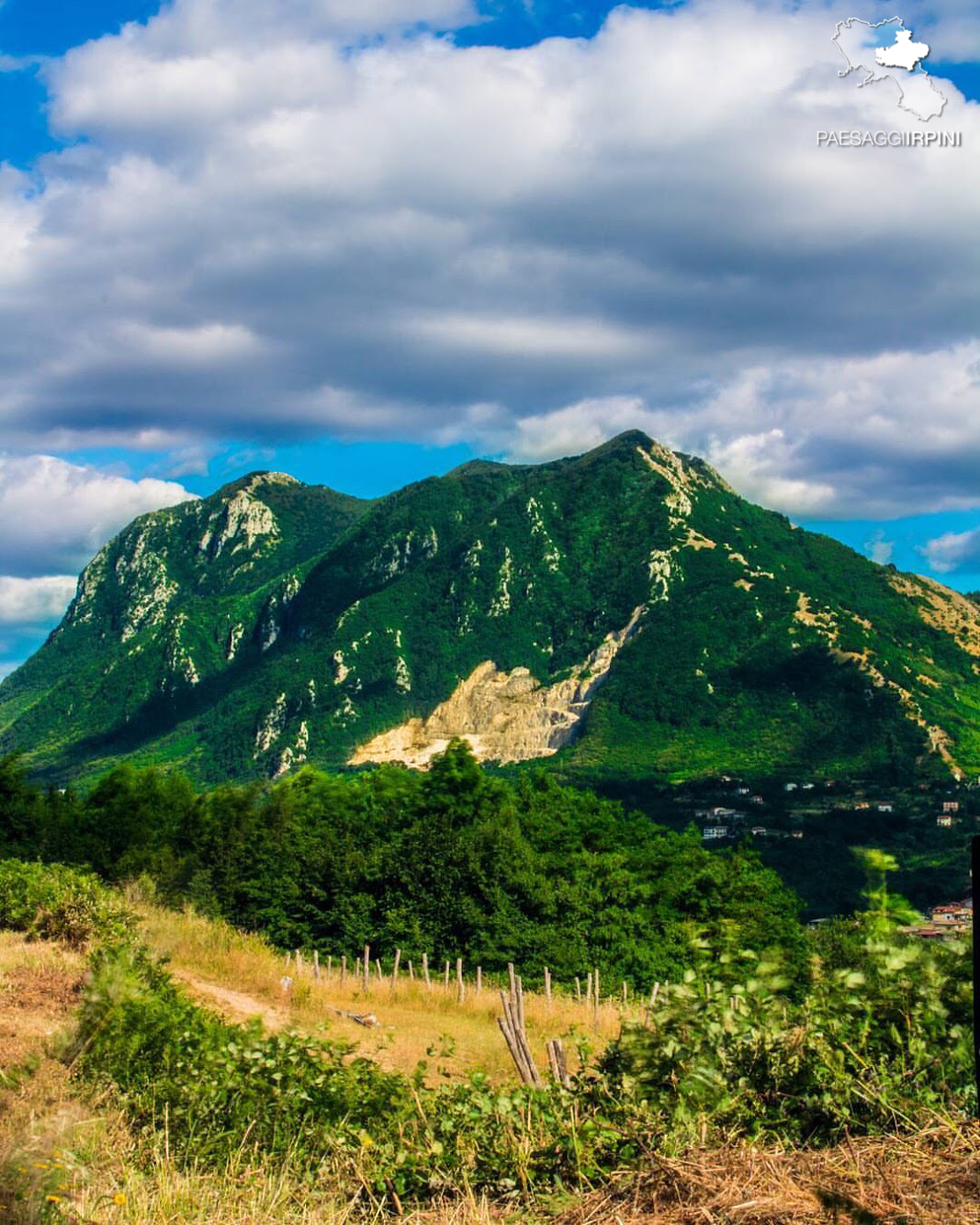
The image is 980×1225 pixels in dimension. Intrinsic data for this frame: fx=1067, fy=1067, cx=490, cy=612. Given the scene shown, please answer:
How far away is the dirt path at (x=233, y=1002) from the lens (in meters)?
16.3

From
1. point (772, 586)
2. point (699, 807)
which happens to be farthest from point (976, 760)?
point (772, 586)

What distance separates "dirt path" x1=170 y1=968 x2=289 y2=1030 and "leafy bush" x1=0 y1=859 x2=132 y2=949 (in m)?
1.37

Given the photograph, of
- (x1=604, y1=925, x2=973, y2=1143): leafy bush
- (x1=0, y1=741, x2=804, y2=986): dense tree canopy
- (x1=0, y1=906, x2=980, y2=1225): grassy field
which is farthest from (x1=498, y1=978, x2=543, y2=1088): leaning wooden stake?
(x1=0, y1=741, x2=804, y2=986): dense tree canopy

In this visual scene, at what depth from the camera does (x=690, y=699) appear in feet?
583

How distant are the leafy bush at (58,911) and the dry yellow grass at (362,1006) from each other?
1255 mm

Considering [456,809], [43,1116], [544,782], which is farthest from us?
[544,782]

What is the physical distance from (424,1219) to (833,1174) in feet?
6.76

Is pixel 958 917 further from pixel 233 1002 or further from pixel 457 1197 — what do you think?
pixel 233 1002

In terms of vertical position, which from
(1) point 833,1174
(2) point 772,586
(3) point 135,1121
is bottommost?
(3) point 135,1121

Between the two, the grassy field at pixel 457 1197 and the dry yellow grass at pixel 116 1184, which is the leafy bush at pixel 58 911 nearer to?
the grassy field at pixel 457 1197

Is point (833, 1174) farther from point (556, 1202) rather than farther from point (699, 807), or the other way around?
point (699, 807)

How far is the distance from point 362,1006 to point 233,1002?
3.89 meters

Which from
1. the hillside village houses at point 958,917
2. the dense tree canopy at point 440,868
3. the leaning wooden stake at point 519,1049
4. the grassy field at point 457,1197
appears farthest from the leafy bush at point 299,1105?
the dense tree canopy at point 440,868

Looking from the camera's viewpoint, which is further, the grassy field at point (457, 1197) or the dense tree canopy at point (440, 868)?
the dense tree canopy at point (440, 868)
